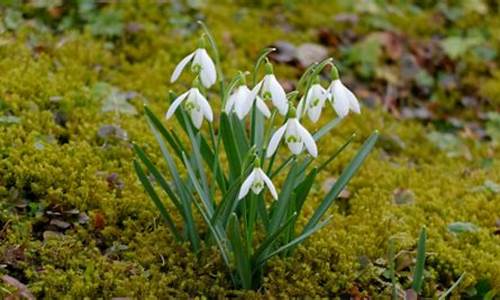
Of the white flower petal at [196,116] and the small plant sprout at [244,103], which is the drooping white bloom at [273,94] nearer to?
the small plant sprout at [244,103]

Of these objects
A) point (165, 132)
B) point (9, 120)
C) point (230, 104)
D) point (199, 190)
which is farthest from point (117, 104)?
point (230, 104)

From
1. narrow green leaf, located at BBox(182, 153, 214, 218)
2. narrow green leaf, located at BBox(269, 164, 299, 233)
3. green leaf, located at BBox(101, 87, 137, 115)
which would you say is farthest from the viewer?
green leaf, located at BBox(101, 87, 137, 115)

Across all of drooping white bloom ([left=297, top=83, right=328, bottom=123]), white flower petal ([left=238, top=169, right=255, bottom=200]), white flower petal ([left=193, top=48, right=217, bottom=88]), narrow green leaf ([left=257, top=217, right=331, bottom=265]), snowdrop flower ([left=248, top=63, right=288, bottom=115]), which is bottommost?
narrow green leaf ([left=257, top=217, right=331, bottom=265])

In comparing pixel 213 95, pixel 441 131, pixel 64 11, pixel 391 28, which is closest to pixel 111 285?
pixel 213 95

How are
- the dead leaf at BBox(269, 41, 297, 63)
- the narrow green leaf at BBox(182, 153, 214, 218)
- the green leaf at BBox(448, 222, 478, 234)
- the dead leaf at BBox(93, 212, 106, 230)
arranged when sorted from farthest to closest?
the dead leaf at BBox(269, 41, 297, 63)
the green leaf at BBox(448, 222, 478, 234)
the dead leaf at BBox(93, 212, 106, 230)
the narrow green leaf at BBox(182, 153, 214, 218)

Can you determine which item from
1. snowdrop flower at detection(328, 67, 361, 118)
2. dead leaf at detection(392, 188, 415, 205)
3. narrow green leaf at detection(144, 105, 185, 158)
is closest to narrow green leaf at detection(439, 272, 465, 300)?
dead leaf at detection(392, 188, 415, 205)

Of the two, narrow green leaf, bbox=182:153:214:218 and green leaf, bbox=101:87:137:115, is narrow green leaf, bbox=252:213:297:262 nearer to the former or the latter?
narrow green leaf, bbox=182:153:214:218

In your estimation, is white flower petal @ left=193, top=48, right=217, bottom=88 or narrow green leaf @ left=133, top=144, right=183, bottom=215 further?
narrow green leaf @ left=133, top=144, right=183, bottom=215
